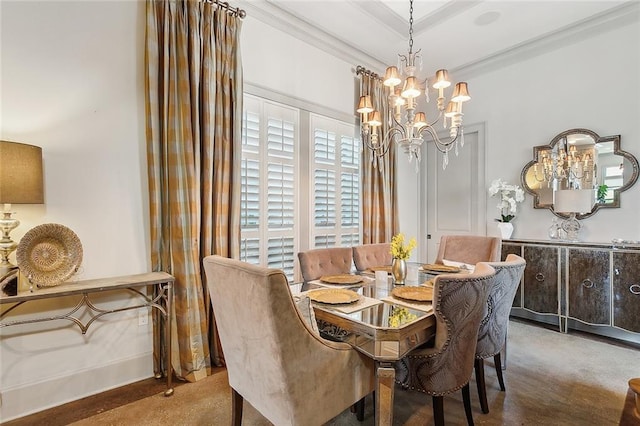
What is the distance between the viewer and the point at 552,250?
10.6 ft

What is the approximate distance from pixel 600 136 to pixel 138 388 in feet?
16.2

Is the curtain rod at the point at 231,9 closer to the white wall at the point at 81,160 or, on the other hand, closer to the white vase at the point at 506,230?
the white wall at the point at 81,160

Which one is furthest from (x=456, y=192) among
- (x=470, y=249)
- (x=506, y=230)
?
(x=470, y=249)

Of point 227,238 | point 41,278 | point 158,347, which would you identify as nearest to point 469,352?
point 227,238

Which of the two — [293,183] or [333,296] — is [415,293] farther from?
[293,183]

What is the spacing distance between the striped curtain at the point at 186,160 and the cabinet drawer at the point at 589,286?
346 centimetres

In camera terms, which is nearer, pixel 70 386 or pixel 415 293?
pixel 415 293

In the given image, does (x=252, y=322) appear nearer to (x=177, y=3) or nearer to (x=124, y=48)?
(x=124, y=48)

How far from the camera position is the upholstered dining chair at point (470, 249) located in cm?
286

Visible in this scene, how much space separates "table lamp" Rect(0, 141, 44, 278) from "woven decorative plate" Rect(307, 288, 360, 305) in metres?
1.74

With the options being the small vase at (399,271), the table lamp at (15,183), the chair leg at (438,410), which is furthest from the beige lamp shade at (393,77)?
the table lamp at (15,183)

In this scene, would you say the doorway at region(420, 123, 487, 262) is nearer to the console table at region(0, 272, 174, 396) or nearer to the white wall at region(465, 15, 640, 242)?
the white wall at region(465, 15, 640, 242)

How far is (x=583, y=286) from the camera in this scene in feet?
10.0

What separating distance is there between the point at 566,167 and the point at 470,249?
1.62 m
